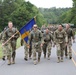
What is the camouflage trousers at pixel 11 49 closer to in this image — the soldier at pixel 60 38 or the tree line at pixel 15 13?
the soldier at pixel 60 38

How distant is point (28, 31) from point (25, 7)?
83790mm

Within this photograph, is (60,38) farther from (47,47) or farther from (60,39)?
(47,47)

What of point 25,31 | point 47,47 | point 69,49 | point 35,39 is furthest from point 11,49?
point 69,49

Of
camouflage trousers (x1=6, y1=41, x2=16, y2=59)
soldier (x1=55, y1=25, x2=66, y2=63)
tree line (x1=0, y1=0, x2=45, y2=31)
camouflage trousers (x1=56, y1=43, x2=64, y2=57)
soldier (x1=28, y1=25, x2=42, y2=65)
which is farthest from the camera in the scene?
tree line (x1=0, y1=0, x2=45, y2=31)

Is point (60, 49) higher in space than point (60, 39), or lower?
lower

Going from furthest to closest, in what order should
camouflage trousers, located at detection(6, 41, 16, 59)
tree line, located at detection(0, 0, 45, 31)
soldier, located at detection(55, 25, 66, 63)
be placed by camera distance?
tree line, located at detection(0, 0, 45, 31), soldier, located at detection(55, 25, 66, 63), camouflage trousers, located at detection(6, 41, 16, 59)

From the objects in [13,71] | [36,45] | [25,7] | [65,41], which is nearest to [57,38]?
[65,41]

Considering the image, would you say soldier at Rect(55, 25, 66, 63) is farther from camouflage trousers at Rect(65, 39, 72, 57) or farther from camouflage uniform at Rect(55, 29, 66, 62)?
camouflage trousers at Rect(65, 39, 72, 57)

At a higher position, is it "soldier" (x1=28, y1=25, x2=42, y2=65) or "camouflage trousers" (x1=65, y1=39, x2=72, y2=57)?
"soldier" (x1=28, y1=25, x2=42, y2=65)

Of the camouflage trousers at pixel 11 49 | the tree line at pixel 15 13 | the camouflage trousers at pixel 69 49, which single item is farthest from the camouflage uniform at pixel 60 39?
the tree line at pixel 15 13

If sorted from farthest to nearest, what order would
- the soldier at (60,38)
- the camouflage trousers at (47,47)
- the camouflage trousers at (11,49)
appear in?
the camouflage trousers at (47,47), the soldier at (60,38), the camouflage trousers at (11,49)

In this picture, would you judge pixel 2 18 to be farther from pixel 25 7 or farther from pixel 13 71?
pixel 13 71

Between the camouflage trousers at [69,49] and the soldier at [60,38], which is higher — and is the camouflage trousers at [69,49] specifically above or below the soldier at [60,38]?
below

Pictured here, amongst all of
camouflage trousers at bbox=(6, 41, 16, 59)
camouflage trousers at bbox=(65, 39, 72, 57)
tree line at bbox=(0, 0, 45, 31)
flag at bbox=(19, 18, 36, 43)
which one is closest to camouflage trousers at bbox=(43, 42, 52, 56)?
camouflage trousers at bbox=(65, 39, 72, 57)
